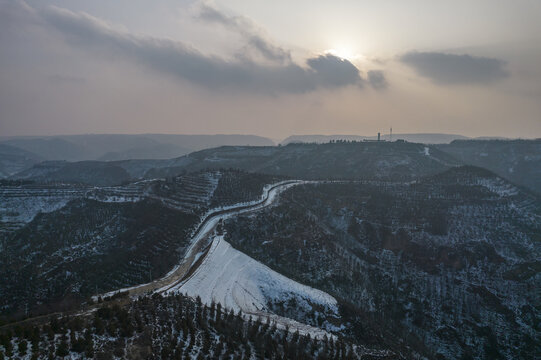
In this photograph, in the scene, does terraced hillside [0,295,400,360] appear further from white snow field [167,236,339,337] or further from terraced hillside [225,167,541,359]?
terraced hillside [225,167,541,359]

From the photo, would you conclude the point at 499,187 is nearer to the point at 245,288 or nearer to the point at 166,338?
the point at 245,288

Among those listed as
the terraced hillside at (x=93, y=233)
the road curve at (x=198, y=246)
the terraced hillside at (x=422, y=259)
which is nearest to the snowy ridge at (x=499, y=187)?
the terraced hillside at (x=422, y=259)

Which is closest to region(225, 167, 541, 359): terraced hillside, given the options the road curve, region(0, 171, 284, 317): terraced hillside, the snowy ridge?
the snowy ridge

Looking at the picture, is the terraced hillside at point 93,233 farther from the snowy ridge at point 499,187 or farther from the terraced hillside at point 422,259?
the snowy ridge at point 499,187

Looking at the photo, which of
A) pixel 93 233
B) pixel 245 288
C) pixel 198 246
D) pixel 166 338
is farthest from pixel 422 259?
pixel 93 233

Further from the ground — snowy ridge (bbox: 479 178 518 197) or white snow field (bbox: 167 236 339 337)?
snowy ridge (bbox: 479 178 518 197)

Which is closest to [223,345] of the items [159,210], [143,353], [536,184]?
[143,353]
